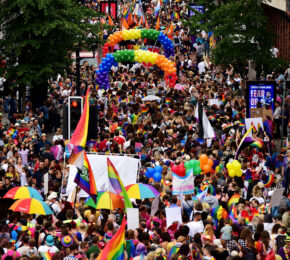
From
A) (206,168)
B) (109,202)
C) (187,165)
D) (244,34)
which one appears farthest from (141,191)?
(244,34)

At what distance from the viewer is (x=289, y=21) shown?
38125mm

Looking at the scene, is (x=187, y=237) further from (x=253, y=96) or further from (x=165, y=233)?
(x=253, y=96)

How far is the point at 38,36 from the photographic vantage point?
106 ft

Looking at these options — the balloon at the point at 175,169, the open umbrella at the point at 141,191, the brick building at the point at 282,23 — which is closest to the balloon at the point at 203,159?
the balloon at the point at 175,169

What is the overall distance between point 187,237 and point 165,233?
596mm

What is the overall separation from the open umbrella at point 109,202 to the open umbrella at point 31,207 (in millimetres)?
945

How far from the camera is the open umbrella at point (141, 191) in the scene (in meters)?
18.2

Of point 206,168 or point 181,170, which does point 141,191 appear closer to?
point 181,170

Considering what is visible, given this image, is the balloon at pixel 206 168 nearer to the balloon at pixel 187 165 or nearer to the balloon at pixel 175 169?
the balloon at pixel 187 165

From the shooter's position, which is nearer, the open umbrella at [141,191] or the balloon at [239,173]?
the open umbrella at [141,191]

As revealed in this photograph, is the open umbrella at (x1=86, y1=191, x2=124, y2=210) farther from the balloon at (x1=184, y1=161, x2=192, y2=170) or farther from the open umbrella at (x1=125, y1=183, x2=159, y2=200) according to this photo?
the balloon at (x1=184, y1=161, x2=192, y2=170)

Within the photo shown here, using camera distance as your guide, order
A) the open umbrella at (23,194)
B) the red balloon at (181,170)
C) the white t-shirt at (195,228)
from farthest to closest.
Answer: the red balloon at (181,170) → the open umbrella at (23,194) → the white t-shirt at (195,228)

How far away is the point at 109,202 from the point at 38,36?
1610cm

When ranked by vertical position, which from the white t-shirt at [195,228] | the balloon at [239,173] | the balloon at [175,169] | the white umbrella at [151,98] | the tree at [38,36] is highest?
the tree at [38,36]
